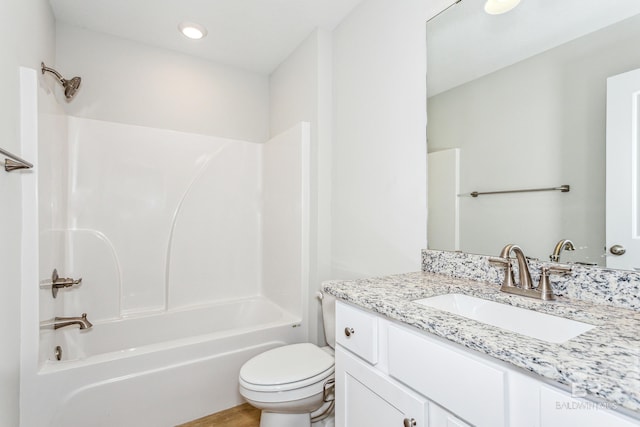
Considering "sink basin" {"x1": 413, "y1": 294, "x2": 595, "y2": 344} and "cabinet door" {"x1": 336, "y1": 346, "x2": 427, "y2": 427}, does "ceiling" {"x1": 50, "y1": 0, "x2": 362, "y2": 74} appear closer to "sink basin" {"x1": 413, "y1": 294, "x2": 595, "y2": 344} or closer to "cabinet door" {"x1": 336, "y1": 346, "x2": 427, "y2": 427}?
"sink basin" {"x1": 413, "y1": 294, "x2": 595, "y2": 344}

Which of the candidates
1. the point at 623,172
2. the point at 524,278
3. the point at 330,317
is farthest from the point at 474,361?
the point at 330,317

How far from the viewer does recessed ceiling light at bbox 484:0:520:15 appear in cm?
119

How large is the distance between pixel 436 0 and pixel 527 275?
1.28m

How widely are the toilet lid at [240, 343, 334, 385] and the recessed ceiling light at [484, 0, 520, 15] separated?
5.84 feet

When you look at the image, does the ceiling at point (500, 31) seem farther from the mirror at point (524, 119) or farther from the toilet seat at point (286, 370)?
the toilet seat at point (286, 370)

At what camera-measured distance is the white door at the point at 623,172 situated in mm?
863

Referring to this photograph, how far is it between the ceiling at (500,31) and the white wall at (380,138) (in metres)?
0.07

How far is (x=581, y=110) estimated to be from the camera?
98 cm

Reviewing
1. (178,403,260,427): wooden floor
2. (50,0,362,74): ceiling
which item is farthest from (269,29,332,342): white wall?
(178,403,260,427): wooden floor

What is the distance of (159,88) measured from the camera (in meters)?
2.42

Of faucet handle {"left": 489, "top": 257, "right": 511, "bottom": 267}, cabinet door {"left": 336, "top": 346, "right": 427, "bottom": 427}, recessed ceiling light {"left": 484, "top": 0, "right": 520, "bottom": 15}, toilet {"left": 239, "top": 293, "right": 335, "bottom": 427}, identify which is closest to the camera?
cabinet door {"left": 336, "top": 346, "right": 427, "bottom": 427}

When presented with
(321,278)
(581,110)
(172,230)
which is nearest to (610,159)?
(581,110)

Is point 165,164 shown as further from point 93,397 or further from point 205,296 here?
point 93,397

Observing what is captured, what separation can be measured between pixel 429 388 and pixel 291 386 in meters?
0.84
